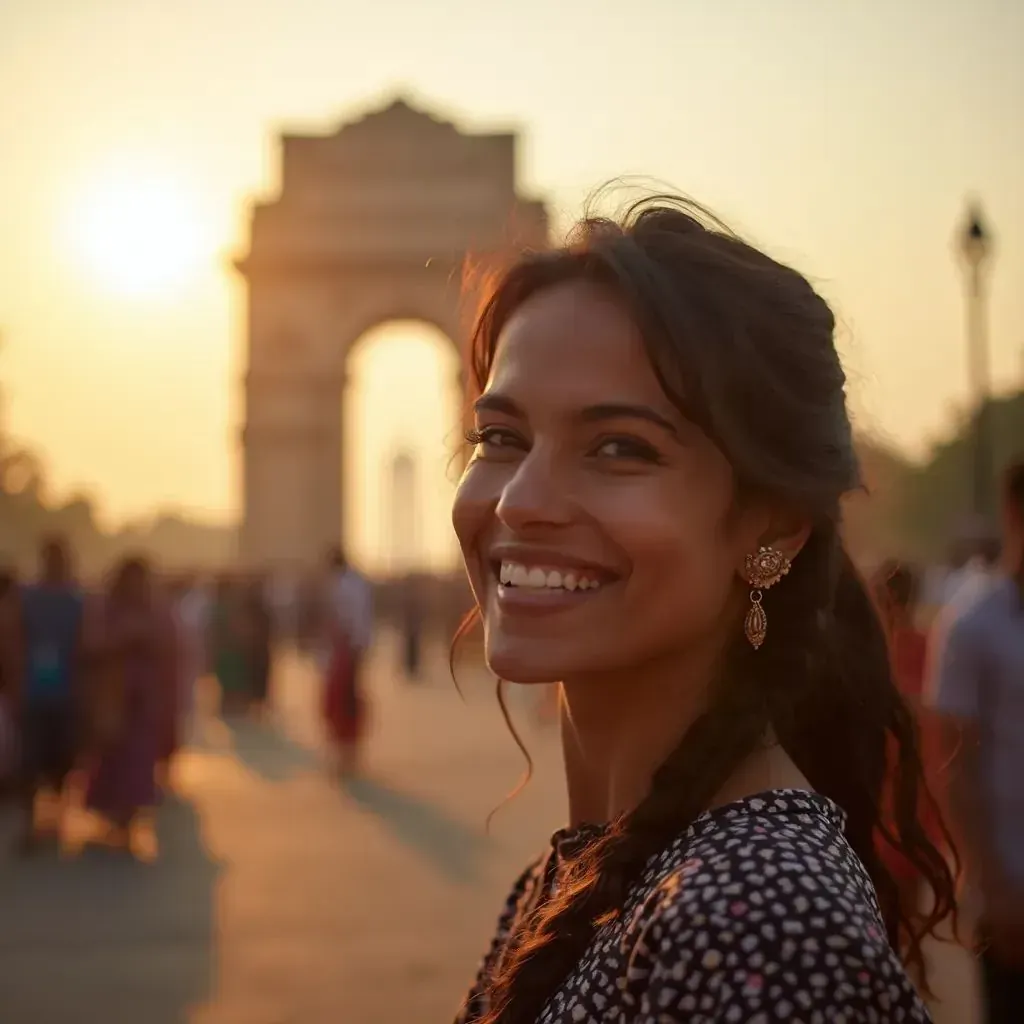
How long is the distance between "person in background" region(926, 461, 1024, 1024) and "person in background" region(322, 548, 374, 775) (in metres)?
8.39

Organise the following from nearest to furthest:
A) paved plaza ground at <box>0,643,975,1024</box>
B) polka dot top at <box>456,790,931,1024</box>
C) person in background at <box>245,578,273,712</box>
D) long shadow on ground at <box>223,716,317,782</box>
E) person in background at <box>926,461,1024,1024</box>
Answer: polka dot top at <box>456,790,931,1024</box> → person in background at <box>926,461,1024,1024</box> → paved plaza ground at <box>0,643,975,1024</box> → long shadow on ground at <box>223,716,317,782</box> → person in background at <box>245,578,273,712</box>

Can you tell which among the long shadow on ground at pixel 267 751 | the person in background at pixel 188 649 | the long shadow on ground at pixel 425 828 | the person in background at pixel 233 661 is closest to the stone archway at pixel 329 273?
the person in background at pixel 233 661

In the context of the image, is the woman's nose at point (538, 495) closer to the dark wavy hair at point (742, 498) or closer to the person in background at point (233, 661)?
the dark wavy hair at point (742, 498)

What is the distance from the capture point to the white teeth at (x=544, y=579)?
1627 millimetres

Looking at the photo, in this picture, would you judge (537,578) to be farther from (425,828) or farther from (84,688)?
(84,688)

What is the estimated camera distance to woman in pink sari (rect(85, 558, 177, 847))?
9.32 meters

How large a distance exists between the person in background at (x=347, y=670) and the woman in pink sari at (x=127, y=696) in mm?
2108

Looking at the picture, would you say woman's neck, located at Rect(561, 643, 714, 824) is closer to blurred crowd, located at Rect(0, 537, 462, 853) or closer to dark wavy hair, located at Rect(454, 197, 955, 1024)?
dark wavy hair, located at Rect(454, 197, 955, 1024)

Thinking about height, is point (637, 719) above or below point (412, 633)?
above

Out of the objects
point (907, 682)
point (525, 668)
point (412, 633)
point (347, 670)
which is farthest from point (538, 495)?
point (412, 633)

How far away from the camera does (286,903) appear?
23.3ft

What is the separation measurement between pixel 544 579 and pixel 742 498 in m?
0.23

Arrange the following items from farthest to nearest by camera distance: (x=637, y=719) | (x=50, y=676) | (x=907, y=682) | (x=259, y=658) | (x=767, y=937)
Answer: (x=259, y=658) → (x=50, y=676) → (x=907, y=682) → (x=637, y=719) → (x=767, y=937)

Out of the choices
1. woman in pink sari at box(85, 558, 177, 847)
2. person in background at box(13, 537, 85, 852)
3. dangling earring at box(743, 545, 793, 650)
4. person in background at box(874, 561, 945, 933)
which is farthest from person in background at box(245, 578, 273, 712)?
dangling earring at box(743, 545, 793, 650)
